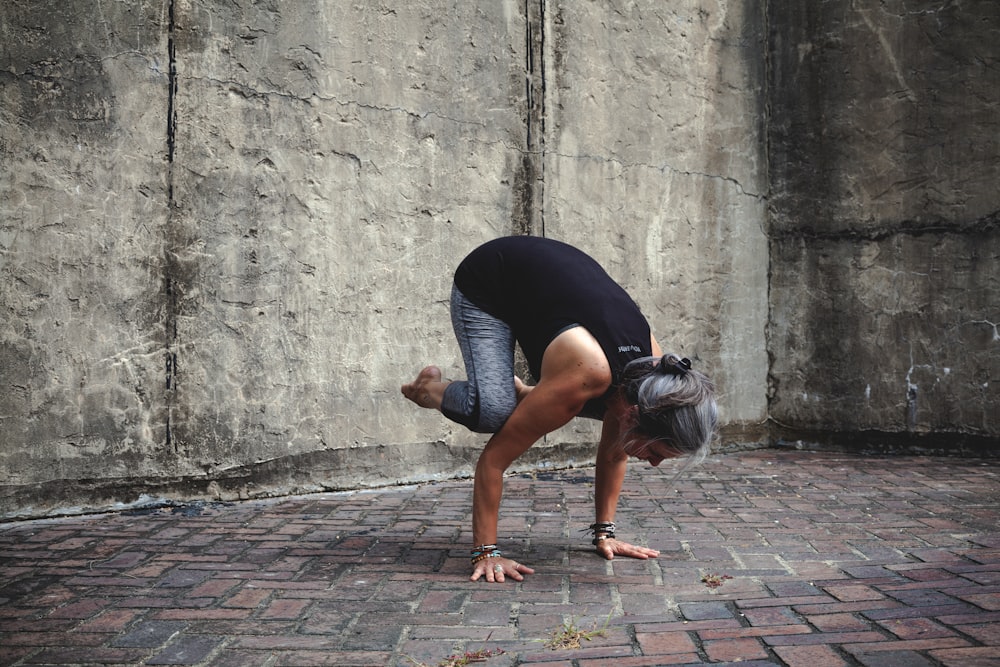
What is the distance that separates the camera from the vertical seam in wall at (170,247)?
168 inches

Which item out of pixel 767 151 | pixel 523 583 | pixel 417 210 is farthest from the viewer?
pixel 767 151

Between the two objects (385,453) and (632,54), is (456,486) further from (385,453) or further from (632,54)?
(632,54)

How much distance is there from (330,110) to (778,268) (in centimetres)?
371

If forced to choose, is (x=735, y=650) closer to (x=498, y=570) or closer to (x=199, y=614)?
(x=498, y=570)

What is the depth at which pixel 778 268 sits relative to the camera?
6.50 meters

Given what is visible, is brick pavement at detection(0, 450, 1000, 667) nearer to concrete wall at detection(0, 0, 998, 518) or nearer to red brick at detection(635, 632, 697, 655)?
red brick at detection(635, 632, 697, 655)

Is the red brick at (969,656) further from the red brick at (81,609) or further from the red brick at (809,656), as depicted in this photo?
the red brick at (81,609)

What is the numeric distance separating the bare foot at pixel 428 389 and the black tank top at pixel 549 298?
0.46 m

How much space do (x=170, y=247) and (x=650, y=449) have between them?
107 inches

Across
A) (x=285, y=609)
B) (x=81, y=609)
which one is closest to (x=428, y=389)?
(x=285, y=609)

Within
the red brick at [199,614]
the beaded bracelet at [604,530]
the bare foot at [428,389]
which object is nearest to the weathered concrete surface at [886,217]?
the beaded bracelet at [604,530]

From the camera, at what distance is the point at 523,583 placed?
310 centimetres

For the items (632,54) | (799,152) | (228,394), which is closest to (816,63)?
(799,152)

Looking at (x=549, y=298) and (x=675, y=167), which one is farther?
(x=675, y=167)
